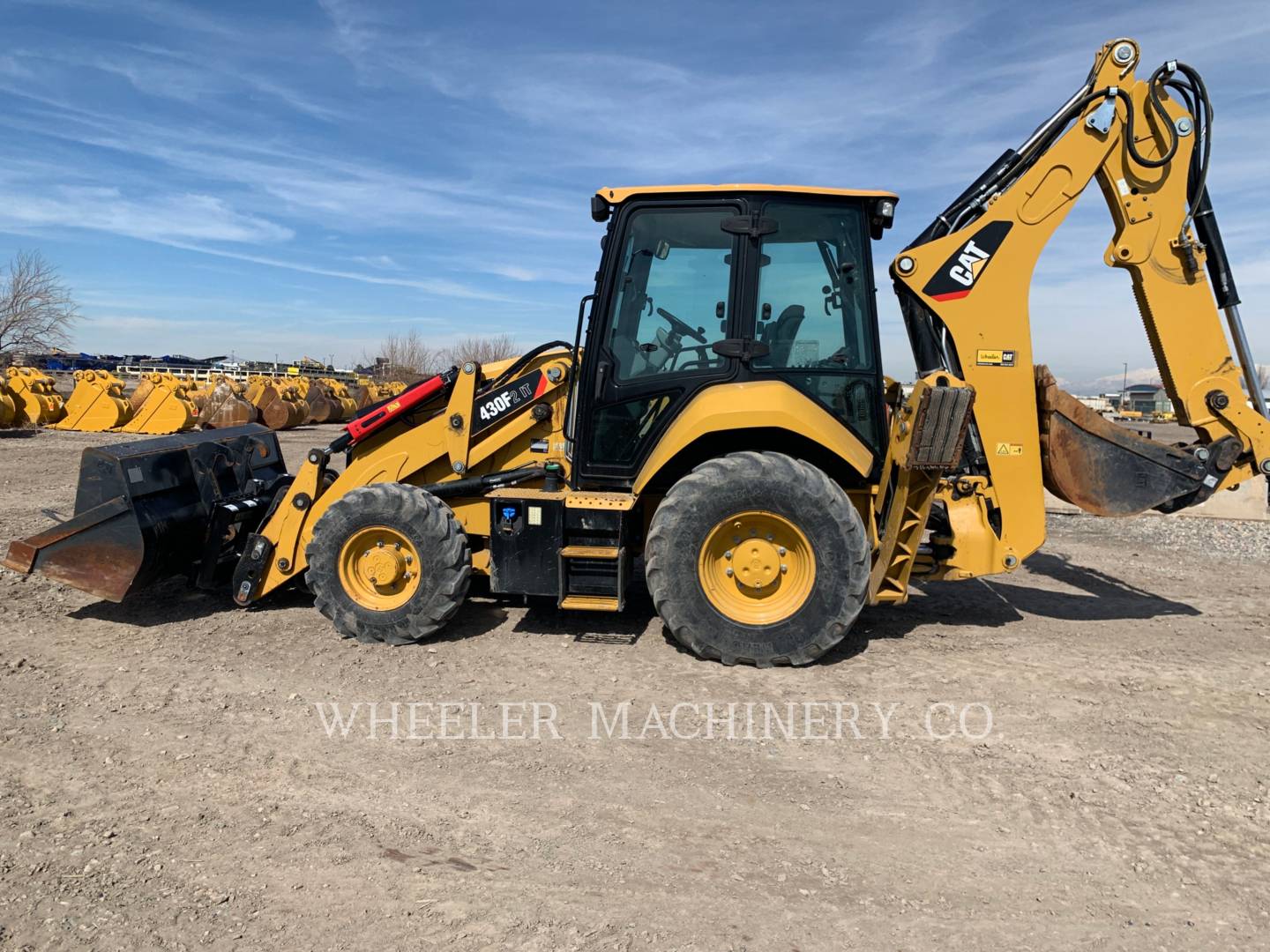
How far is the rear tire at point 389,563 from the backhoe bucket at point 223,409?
18.3 meters

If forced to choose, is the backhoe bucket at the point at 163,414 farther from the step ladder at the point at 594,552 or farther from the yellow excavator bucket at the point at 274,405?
the step ladder at the point at 594,552

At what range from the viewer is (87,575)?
5543 millimetres

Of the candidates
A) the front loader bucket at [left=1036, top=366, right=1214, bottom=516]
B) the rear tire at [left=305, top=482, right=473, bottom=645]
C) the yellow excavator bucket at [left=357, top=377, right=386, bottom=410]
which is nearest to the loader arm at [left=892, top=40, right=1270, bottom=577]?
the front loader bucket at [left=1036, top=366, right=1214, bottom=516]

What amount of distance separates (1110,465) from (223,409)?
71.8 feet

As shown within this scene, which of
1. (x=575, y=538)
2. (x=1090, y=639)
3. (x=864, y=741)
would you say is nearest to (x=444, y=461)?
(x=575, y=538)

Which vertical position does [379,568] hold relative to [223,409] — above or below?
below

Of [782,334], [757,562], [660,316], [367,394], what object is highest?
[660,316]

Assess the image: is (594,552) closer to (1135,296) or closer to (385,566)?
(385,566)

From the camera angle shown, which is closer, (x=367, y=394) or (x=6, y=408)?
(x=6, y=408)

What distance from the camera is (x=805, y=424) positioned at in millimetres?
5008

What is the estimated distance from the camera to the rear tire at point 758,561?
4945mm

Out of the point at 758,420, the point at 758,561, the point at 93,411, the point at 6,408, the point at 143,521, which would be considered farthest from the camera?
the point at 93,411

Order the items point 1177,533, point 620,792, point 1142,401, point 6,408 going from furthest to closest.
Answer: point 1142,401 → point 6,408 → point 1177,533 → point 620,792

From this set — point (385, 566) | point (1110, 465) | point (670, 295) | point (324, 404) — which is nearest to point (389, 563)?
point (385, 566)
